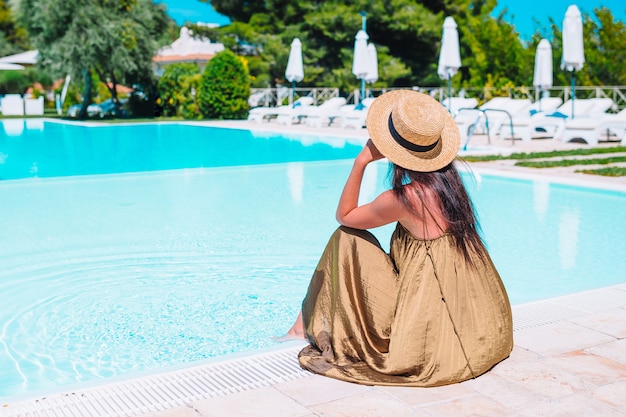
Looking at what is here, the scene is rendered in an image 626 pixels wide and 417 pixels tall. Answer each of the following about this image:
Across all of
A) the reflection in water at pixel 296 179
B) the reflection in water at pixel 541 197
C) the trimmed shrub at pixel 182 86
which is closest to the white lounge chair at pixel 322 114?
the trimmed shrub at pixel 182 86

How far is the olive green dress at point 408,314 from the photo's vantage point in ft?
9.29

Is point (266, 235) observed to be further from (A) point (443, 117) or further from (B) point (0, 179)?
(B) point (0, 179)

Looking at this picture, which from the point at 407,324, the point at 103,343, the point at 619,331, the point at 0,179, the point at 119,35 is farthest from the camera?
the point at 119,35

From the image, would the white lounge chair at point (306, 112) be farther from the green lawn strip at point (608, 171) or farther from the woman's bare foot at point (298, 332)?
the woman's bare foot at point (298, 332)

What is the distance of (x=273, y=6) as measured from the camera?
31562mm

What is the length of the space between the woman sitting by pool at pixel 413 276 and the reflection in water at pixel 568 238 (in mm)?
3217

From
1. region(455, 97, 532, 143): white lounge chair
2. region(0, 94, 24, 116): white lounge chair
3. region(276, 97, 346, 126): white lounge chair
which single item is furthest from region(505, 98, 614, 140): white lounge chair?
region(0, 94, 24, 116): white lounge chair

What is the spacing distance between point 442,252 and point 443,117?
547 millimetres

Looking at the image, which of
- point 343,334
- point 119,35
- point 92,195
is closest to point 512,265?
point 343,334

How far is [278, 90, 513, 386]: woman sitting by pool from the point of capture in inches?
112

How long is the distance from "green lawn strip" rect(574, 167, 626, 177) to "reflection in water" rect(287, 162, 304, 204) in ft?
12.6

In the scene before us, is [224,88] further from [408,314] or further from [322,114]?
[408,314]

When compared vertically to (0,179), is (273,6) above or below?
above

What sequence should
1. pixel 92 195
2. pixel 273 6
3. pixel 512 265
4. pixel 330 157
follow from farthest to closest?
pixel 273 6
pixel 330 157
pixel 92 195
pixel 512 265
